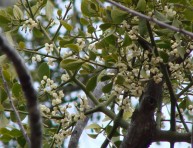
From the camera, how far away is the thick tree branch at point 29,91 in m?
0.52

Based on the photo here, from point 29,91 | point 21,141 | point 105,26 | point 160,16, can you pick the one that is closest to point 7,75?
point 21,141

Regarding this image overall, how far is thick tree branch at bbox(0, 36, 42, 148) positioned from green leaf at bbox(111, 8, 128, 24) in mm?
465

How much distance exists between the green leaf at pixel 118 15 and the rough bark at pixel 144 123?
0.15 meters

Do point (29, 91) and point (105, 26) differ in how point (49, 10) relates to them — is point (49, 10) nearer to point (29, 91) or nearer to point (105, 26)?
point (105, 26)

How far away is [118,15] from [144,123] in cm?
22

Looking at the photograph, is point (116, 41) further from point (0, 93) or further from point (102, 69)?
point (0, 93)

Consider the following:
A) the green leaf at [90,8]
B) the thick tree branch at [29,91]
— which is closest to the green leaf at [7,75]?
the green leaf at [90,8]

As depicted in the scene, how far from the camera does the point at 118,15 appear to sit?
0.98m

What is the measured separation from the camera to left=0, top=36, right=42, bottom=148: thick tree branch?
0.52 metres

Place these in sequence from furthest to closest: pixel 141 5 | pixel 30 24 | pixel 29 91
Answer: pixel 30 24 → pixel 141 5 → pixel 29 91

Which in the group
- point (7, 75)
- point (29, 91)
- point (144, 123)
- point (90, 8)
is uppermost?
point (90, 8)

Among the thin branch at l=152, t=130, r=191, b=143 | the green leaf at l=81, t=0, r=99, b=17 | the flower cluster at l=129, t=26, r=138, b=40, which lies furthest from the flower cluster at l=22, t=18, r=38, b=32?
the thin branch at l=152, t=130, r=191, b=143

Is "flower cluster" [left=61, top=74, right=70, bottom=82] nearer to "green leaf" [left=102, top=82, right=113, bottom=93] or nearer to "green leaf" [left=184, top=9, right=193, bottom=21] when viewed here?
"green leaf" [left=102, top=82, right=113, bottom=93]

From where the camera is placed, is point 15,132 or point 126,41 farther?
point 15,132
